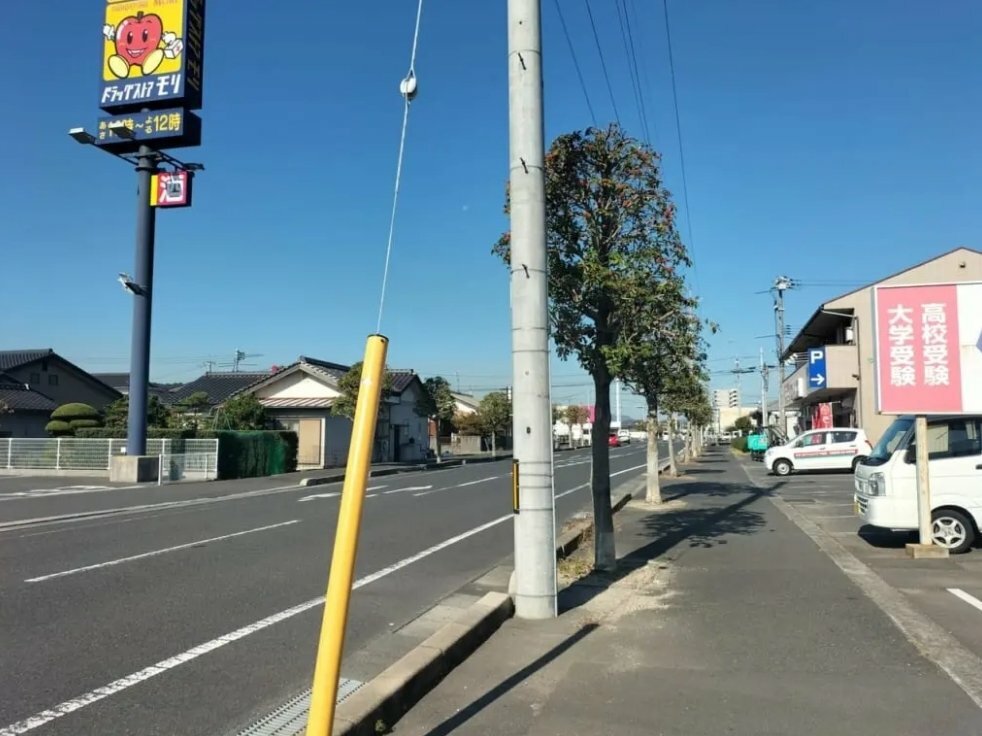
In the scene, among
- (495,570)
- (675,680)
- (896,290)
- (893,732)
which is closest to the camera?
(893,732)

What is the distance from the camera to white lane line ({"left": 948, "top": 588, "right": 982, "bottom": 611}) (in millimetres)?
7160

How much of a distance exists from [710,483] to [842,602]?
17775mm

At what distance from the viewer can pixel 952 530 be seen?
10070 mm

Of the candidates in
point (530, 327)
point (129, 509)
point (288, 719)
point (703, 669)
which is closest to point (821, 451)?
point (129, 509)

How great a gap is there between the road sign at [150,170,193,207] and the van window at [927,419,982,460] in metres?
24.2

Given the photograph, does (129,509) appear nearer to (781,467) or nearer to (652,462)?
(652,462)

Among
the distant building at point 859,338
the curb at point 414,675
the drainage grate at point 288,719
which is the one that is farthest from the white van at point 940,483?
the distant building at point 859,338

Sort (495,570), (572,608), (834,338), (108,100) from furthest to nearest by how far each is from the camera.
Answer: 1. (834,338)
2. (108,100)
3. (495,570)
4. (572,608)

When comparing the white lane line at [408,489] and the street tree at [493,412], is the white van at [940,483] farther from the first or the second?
the street tree at [493,412]

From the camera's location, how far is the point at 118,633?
6184mm

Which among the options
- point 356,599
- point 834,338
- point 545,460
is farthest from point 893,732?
point 834,338

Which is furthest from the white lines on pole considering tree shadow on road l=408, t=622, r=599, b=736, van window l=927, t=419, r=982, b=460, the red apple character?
the red apple character

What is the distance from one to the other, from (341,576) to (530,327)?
149 inches

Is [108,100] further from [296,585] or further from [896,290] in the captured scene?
[896,290]
